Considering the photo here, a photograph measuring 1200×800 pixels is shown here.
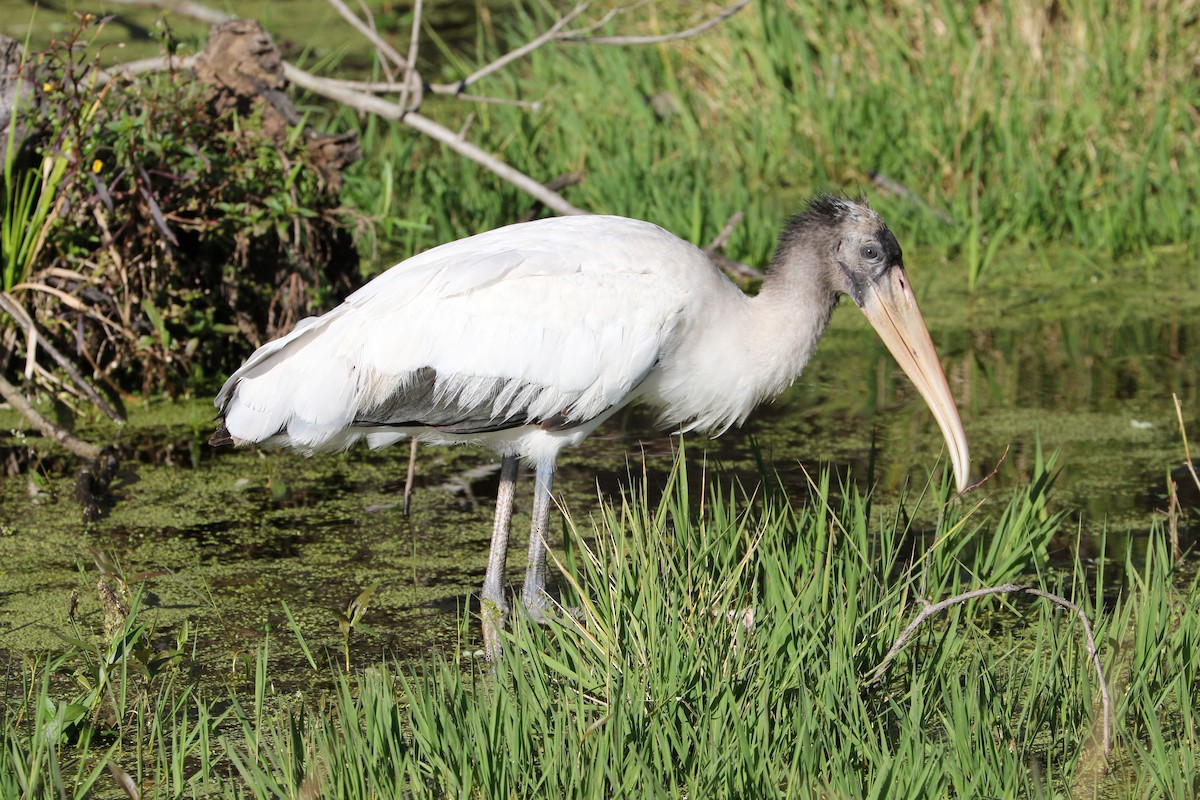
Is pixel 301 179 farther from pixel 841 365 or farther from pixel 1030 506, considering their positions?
pixel 1030 506

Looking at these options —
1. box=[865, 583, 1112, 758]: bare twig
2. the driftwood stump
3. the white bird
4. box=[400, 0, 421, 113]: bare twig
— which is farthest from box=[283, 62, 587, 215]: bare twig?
box=[865, 583, 1112, 758]: bare twig

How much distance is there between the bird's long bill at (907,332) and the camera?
420cm

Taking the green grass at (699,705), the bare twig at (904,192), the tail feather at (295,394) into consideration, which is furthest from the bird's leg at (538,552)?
the bare twig at (904,192)

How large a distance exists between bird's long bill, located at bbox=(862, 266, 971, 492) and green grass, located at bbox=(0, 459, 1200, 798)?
42 cm

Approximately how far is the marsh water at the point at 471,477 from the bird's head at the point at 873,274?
27cm

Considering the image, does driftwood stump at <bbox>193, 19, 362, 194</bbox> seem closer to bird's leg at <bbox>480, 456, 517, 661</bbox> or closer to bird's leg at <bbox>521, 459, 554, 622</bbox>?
bird's leg at <bbox>480, 456, 517, 661</bbox>

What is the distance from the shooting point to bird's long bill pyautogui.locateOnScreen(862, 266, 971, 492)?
165 inches

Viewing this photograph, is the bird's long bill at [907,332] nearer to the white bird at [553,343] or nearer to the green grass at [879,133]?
the white bird at [553,343]

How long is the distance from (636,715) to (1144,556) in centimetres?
215

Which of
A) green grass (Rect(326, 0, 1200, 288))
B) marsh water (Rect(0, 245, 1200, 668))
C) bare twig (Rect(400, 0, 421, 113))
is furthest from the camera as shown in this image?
green grass (Rect(326, 0, 1200, 288))

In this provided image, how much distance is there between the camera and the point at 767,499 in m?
3.89

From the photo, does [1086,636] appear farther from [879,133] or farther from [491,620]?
[879,133]

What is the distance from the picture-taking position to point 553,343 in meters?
3.97

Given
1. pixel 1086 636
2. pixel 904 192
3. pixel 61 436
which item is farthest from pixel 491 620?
pixel 904 192
